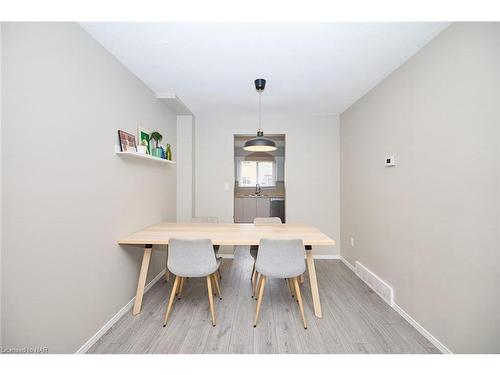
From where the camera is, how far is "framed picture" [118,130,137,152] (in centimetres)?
191

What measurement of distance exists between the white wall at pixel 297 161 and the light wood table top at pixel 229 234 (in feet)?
3.92

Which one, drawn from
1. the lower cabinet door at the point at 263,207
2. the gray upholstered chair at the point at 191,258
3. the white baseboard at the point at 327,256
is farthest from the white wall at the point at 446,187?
the lower cabinet door at the point at 263,207

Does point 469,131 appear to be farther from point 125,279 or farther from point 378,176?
point 125,279

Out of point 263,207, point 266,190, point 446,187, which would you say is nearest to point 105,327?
point 446,187

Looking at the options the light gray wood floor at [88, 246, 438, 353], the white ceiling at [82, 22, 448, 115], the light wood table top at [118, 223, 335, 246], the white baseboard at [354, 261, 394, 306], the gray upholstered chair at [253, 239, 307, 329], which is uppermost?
the white ceiling at [82, 22, 448, 115]

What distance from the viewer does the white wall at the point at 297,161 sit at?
11.6 ft

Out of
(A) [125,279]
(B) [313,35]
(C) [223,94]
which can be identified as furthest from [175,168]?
(B) [313,35]

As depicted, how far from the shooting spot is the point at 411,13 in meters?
0.87

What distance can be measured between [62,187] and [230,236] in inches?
52.0

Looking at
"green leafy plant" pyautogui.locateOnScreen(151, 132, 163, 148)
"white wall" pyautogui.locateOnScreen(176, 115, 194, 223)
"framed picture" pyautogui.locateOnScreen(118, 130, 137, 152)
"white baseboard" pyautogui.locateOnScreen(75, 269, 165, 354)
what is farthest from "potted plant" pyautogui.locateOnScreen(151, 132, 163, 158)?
"white baseboard" pyautogui.locateOnScreen(75, 269, 165, 354)

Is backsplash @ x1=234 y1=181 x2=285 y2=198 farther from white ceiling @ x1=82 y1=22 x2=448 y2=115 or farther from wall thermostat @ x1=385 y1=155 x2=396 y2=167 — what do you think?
wall thermostat @ x1=385 y1=155 x2=396 y2=167

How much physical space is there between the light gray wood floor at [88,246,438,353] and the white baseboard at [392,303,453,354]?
1.3 inches

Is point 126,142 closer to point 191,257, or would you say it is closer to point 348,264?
point 191,257

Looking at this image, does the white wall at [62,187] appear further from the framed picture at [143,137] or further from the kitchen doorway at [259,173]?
the kitchen doorway at [259,173]
